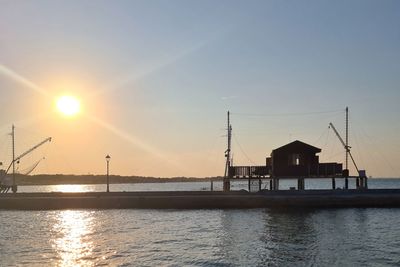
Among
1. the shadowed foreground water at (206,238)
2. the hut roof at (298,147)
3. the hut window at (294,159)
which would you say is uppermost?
the hut roof at (298,147)

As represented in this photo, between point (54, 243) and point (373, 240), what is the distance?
22415 mm

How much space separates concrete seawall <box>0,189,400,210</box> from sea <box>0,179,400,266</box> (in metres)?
4.13

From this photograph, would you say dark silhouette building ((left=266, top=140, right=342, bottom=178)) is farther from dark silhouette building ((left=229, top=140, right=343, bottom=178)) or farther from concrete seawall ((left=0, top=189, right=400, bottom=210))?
concrete seawall ((left=0, top=189, right=400, bottom=210))

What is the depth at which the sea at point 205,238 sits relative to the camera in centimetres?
2819

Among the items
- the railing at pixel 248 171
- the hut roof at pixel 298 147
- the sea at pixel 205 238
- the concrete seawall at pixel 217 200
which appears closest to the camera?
the sea at pixel 205 238

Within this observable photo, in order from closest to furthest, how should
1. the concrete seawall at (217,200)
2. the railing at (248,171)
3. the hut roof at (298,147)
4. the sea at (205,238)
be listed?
1. the sea at (205,238)
2. the concrete seawall at (217,200)
3. the hut roof at (298,147)
4. the railing at (248,171)

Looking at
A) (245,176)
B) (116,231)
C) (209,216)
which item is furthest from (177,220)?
(245,176)

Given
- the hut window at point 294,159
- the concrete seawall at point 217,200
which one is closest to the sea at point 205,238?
the concrete seawall at point 217,200

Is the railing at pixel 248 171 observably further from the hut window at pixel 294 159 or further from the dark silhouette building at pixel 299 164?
the hut window at pixel 294 159

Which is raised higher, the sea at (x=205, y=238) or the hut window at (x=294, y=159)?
the hut window at (x=294, y=159)

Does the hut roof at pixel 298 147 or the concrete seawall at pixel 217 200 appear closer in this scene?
the concrete seawall at pixel 217 200

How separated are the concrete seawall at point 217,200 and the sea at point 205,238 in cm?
413

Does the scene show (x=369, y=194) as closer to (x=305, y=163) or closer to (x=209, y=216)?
(x=305, y=163)

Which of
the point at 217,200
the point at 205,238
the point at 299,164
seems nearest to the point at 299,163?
the point at 299,164
